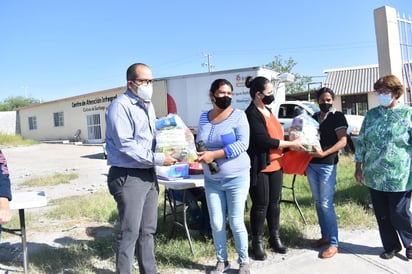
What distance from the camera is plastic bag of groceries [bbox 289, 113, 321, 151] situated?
11.5ft

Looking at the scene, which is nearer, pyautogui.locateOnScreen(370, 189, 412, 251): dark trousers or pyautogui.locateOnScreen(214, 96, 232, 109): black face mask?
pyautogui.locateOnScreen(214, 96, 232, 109): black face mask

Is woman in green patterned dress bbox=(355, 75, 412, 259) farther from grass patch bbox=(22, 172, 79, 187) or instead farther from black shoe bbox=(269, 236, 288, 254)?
grass patch bbox=(22, 172, 79, 187)

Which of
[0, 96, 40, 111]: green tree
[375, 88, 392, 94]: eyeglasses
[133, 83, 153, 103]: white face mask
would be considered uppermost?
[0, 96, 40, 111]: green tree

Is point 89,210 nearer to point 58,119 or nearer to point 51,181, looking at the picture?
point 51,181

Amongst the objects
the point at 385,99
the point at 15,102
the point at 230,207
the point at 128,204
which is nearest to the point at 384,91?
the point at 385,99

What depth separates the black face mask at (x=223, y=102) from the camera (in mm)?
3080

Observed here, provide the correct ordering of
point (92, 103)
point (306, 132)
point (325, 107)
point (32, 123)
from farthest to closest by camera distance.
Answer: point (32, 123) < point (92, 103) < point (325, 107) < point (306, 132)

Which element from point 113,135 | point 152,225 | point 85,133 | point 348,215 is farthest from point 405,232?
point 85,133

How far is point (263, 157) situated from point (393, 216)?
1382 millimetres

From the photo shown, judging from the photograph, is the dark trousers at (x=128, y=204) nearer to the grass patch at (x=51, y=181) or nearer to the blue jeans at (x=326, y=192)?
the blue jeans at (x=326, y=192)

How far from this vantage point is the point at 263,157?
3324 millimetres

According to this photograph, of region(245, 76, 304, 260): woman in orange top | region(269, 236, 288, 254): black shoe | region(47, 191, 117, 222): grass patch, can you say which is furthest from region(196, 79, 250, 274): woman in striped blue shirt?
region(47, 191, 117, 222): grass patch

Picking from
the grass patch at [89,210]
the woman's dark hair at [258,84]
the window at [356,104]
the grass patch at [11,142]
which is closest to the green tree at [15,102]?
the grass patch at [11,142]

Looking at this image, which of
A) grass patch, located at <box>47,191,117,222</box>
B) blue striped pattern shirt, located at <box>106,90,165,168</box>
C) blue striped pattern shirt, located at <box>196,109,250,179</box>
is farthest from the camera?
grass patch, located at <box>47,191,117,222</box>
